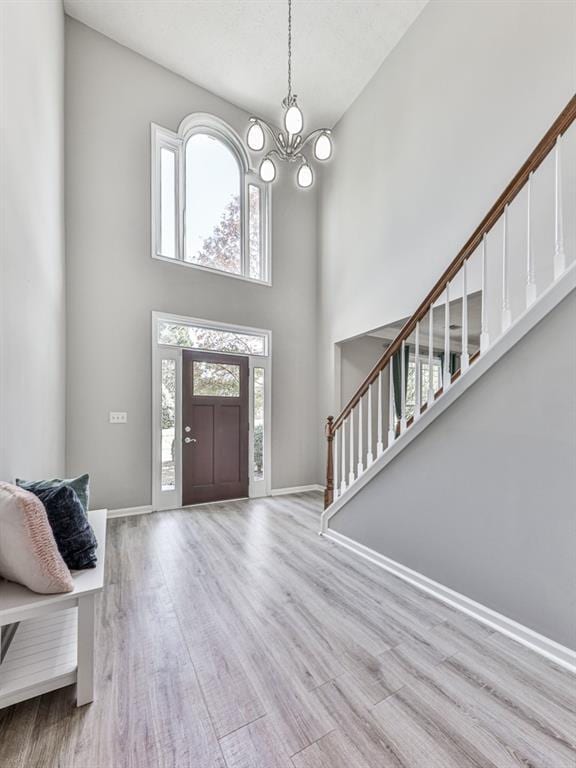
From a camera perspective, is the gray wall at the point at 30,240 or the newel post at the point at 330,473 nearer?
the gray wall at the point at 30,240

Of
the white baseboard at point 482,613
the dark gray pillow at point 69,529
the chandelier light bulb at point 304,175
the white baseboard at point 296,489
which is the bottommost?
the white baseboard at point 296,489

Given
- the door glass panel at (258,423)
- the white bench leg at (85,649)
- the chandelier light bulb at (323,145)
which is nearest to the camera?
the white bench leg at (85,649)

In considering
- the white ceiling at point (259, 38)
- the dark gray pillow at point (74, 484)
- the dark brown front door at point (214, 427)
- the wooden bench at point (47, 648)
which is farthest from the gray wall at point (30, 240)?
the dark brown front door at point (214, 427)

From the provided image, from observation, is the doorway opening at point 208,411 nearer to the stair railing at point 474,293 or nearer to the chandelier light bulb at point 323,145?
the stair railing at point 474,293

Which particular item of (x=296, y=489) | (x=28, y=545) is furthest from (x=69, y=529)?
(x=296, y=489)

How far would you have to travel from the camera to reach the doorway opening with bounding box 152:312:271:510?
13.8 feet

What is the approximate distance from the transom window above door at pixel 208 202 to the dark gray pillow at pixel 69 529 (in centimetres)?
340

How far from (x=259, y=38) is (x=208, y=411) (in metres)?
4.49

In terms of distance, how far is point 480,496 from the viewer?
2084mm

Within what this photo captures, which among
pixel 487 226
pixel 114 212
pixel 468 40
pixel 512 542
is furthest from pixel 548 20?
pixel 114 212

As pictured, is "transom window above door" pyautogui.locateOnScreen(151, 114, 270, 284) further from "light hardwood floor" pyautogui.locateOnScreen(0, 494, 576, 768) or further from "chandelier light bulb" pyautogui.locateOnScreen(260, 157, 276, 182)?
"light hardwood floor" pyautogui.locateOnScreen(0, 494, 576, 768)

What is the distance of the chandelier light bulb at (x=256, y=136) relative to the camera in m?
2.71

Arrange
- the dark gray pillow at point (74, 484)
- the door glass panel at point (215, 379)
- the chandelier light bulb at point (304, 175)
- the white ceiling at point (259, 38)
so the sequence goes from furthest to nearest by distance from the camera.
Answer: the door glass panel at point (215, 379), the white ceiling at point (259, 38), the chandelier light bulb at point (304, 175), the dark gray pillow at point (74, 484)

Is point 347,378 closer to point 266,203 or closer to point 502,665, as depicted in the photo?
point 266,203
